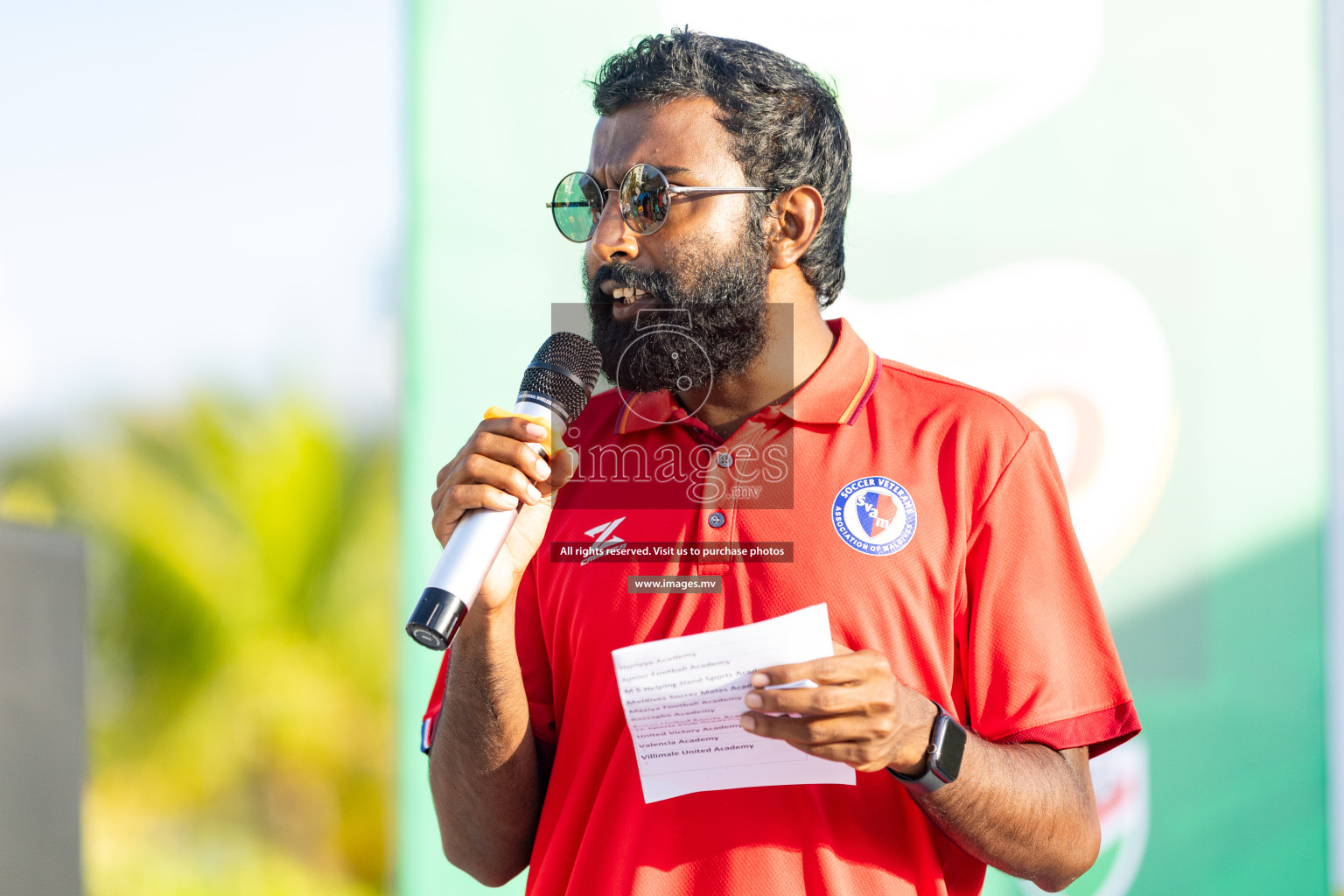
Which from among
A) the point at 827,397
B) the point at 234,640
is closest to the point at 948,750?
the point at 827,397

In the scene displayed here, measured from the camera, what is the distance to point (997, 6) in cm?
282

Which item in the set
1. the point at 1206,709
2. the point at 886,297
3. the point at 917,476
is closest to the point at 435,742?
the point at 917,476

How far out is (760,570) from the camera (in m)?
1.48

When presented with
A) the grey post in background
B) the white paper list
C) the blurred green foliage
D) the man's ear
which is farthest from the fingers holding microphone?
the blurred green foliage

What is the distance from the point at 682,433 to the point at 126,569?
608 cm

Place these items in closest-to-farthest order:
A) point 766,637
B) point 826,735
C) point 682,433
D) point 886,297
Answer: point 826,735 → point 766,637 → point 682,433 → point 886,297

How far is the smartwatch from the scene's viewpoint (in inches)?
49.5

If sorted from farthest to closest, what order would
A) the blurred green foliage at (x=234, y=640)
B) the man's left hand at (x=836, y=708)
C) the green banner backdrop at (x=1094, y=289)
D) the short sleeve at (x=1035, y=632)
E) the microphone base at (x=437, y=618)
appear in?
the blurred green foliage at (x=234, y=640)
the green banner backdrop at (x=1094, y=289)
the short sleeve at (x=1035, y=632)
the man's left hand at (x=836, y=708)
the microphone base at (x=437, y=618)

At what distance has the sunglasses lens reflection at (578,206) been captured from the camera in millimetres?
1637

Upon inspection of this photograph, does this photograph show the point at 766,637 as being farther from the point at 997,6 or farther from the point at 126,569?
the point at 126,569

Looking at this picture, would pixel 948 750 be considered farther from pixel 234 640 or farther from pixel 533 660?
pixel 234 640

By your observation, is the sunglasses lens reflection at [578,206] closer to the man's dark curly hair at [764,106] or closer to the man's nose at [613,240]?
the man's nose at [613,240]

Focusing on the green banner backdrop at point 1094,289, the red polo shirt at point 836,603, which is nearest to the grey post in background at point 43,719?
the green banner backdrop at point 1094,289

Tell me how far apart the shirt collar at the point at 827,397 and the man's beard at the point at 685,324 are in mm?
32
